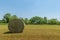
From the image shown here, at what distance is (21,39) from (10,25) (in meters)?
6.07

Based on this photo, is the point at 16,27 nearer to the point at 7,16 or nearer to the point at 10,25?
the point at 10,25

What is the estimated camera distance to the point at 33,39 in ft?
37.8

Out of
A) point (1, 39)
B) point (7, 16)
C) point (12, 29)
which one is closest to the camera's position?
point (1, 39)

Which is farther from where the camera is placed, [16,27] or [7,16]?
[7,16]

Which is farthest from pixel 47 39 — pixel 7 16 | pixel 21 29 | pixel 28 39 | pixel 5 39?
pixel 7 16

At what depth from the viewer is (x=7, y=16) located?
78.4 meters

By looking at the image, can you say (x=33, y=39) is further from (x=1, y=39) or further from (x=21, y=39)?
(x=1, y=39)

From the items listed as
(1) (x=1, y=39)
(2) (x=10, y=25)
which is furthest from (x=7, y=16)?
(1) (x=1, y=39)

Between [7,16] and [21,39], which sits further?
[7,16]

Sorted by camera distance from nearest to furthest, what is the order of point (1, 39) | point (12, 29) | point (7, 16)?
point (1, 39), point (12, 29), point (7, 16)

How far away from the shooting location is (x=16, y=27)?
17250 mm

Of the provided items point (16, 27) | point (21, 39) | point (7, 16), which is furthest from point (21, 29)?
point (7, 16)

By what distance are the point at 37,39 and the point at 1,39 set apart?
229 cm

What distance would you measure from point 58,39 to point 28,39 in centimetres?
193
